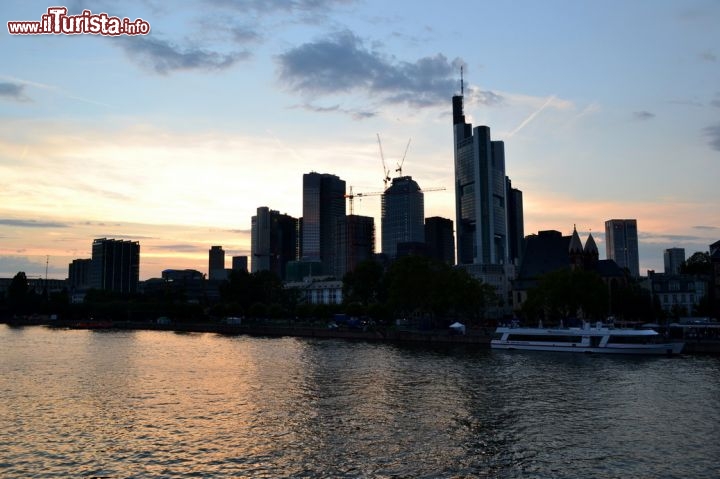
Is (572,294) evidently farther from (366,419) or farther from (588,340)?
(366,419)

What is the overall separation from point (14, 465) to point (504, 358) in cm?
7949

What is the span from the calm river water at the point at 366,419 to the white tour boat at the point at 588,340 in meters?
7.97

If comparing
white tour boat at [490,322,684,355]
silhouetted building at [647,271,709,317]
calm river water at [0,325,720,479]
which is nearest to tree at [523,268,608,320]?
white tour boat at [490,322,684,355]

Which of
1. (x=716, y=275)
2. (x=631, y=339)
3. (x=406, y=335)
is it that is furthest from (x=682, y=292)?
(x=631, y=339)

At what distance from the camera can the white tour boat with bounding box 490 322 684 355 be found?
10781 centimetres

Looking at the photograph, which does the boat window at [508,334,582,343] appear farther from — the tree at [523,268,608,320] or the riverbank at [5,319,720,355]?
the tree at [523,268,608,320]

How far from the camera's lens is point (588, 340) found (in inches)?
4471

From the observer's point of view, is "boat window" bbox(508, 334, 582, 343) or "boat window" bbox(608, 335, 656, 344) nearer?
"boat window" bbox(608, 335, 656, 344)

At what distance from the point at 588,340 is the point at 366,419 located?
69.9 m

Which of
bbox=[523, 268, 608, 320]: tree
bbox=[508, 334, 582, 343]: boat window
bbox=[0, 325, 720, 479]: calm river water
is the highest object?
bbox=[523, 268, 608, 320]: tree

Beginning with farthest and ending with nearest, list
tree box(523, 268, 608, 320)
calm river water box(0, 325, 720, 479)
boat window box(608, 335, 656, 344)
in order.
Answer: tree box(523, 268, 608, 320)
boat window box(608, 335, 656, 344)
calm river water box(0, 325, 720, 479)

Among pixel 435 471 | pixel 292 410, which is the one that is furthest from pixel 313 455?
pixel 292 410

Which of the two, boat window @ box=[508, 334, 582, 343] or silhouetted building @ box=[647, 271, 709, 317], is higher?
silhouetted building @ box=[647, 271, 709, 317]

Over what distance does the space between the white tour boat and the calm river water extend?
26.1 feet
